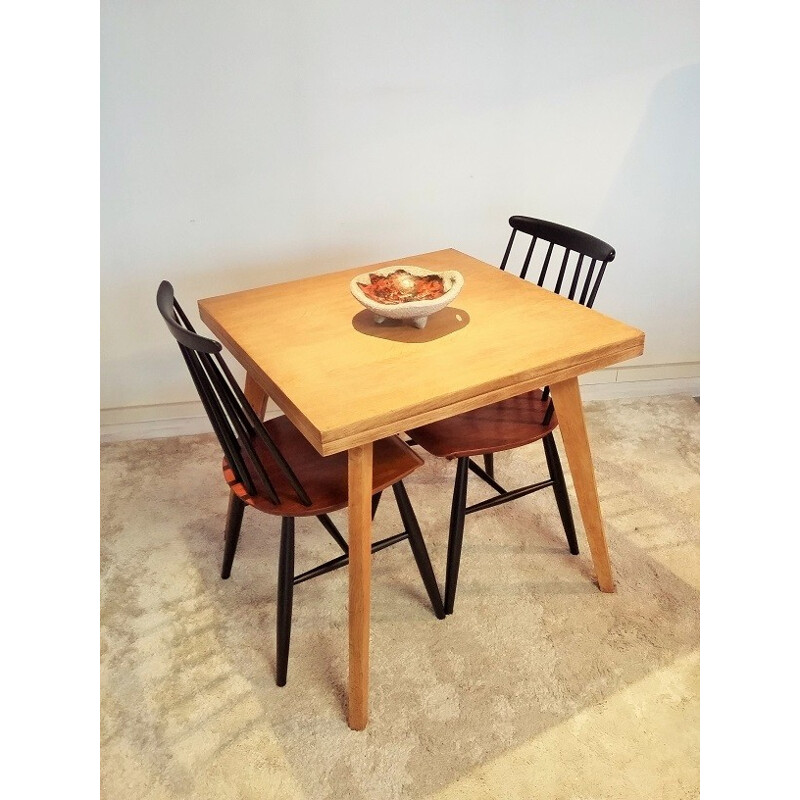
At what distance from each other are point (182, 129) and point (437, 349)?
1.32m

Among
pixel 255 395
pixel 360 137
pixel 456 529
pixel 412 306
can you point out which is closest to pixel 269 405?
pixel 255 395

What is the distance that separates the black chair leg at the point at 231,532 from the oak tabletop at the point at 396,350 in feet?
1.41

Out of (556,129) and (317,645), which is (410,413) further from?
(556,129)

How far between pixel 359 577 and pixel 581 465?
0.67 meters

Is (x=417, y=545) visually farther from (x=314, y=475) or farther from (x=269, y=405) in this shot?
(x=269, y=405)

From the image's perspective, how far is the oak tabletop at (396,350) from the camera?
5.26 ft

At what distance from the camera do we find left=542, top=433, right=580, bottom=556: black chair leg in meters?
2.24

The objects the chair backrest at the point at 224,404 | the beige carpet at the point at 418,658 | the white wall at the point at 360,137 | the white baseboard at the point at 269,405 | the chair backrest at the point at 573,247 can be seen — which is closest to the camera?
the chair backrest at the point at 224,404

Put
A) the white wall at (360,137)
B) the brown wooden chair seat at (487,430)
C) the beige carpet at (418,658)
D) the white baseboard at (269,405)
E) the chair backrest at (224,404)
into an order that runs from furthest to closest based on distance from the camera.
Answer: the white baseboard at (269,405), the white wall at (360,137), the brown wooden chair seat at (487,430), the beige carpet at (418,658), the chair backrest at (224,404)

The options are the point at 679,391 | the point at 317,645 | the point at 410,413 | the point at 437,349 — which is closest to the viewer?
the point at 410,413

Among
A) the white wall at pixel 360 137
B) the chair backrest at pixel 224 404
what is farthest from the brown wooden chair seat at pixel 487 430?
the white wall at pixel 360 137

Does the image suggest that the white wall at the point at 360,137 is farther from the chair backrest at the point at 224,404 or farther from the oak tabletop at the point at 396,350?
the chair backrest at the point at 224,404

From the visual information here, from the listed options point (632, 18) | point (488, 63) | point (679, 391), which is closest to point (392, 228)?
point (488, 63)
